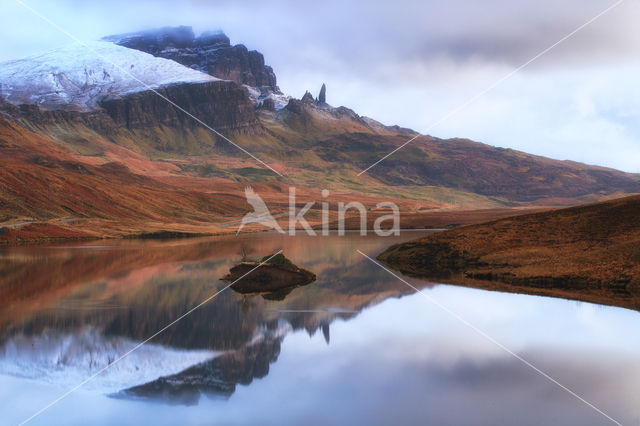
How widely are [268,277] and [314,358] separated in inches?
631

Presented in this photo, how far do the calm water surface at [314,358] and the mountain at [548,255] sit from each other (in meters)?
3.80

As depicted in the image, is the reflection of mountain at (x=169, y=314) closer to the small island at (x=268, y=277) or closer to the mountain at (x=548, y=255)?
the small island at (x=268, y=277)

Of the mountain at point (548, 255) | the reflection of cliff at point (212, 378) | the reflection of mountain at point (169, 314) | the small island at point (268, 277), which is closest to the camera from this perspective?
the reflection of cliff at point (212, 378)

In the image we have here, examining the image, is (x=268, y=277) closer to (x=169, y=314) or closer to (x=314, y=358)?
(x=169, y=314)

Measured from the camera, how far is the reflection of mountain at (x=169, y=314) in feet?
57.5

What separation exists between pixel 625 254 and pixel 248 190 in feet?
558

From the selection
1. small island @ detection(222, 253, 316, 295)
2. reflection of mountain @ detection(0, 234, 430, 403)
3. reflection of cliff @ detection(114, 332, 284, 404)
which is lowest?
reflection of cliff @ detection(114, 332, 284, 404)

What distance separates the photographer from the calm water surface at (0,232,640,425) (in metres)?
14.4

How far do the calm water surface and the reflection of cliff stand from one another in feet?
0.20

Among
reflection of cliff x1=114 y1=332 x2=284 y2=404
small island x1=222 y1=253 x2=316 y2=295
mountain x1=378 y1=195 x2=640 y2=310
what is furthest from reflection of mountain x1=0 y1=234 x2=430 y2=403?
mountain x1=378 y1=195 x2=640 y2=310

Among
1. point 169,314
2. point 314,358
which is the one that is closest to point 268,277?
point 169,314

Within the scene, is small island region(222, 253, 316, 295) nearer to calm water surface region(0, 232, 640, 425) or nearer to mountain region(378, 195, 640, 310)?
calm water surface region(0, 232, 640, 425)

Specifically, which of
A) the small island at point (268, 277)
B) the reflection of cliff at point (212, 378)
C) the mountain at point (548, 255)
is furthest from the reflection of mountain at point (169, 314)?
the mountain at point (548, 255)

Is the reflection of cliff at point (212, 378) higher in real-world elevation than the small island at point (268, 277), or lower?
lower
